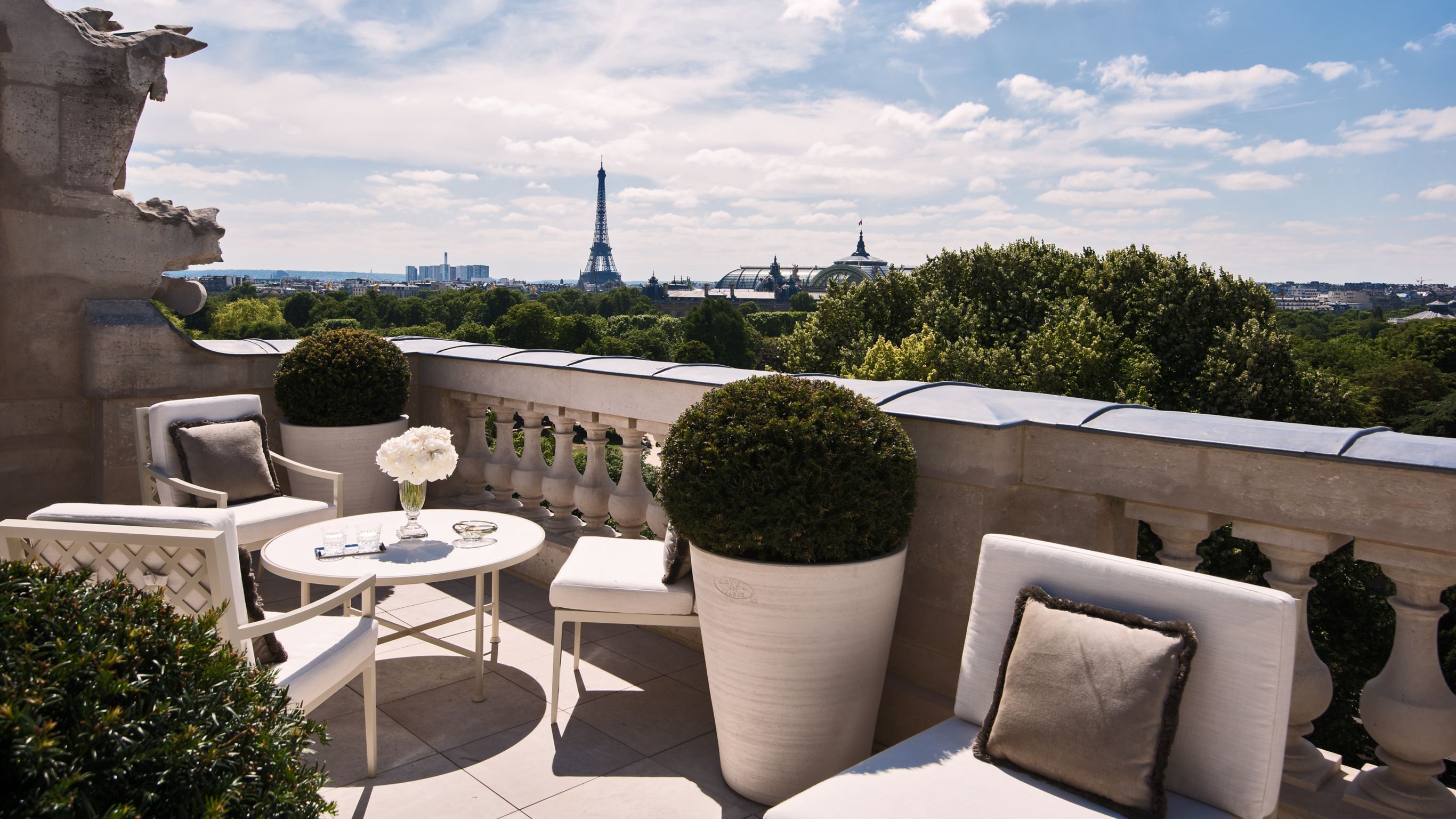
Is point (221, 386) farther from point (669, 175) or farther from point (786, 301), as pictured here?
point (786, 301)

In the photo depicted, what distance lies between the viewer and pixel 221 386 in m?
5.66

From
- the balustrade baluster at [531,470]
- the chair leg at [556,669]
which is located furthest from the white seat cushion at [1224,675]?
the balustrade baluster at [531,470]

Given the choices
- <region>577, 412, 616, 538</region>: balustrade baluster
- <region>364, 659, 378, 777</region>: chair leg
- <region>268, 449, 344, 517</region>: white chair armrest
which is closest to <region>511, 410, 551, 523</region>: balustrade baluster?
<region>577, 412, 616, 538</region>: balustrade baluster

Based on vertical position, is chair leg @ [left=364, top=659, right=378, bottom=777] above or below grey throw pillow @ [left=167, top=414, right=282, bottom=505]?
below

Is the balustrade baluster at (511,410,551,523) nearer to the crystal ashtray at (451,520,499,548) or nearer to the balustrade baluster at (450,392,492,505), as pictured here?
the balustrade baluster at (450,392,492,505)

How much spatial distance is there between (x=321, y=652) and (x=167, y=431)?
8.94 feet

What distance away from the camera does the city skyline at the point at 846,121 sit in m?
7.14

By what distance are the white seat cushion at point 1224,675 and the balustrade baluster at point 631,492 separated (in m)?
2.65

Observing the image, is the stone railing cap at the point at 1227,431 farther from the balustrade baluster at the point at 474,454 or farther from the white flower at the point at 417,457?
the balustrade baluster at the point at 474,454

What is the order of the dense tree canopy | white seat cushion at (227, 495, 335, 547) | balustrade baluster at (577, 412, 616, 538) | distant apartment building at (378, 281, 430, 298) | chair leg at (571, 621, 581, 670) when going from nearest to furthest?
chair leg at (571, 621, 581, 670) < white seat cushion at (227, 495, 335, 547) < balustrade baluster at (577, 412, 616, 538) < the dense tree canopy < distant apartment building at (378, 281, 430, 298)

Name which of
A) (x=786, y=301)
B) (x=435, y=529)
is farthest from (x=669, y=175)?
(x=786, y=301)

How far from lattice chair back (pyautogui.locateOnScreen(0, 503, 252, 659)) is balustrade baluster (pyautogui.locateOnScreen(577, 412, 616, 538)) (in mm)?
2242

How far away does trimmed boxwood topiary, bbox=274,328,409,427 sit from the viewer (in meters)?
5.37

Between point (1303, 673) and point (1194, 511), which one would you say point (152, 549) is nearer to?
point (1194, 511)
